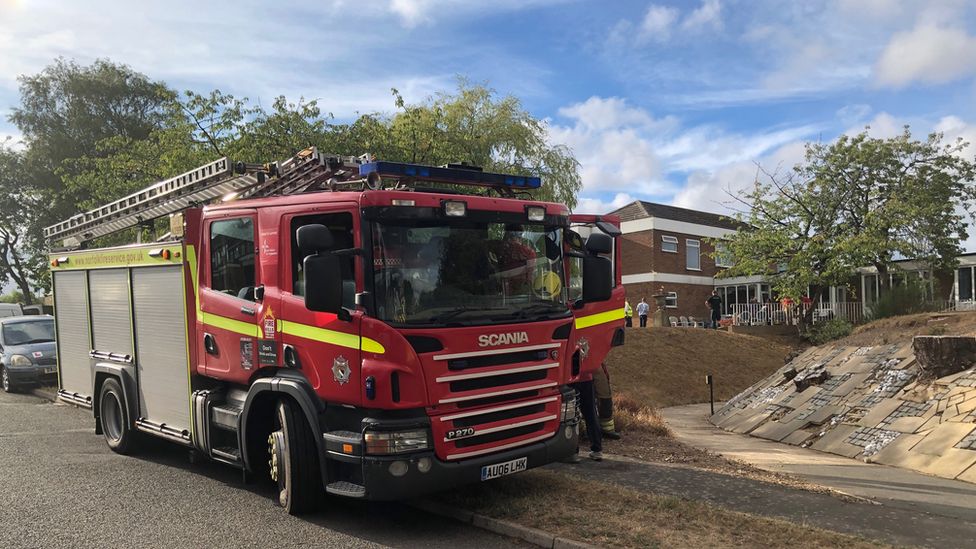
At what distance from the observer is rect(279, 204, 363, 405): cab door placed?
516 cm

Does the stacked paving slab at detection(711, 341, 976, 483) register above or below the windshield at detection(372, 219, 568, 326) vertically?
below

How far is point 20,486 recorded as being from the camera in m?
6.93

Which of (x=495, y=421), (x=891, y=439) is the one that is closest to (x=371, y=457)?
(x=495, y=421)

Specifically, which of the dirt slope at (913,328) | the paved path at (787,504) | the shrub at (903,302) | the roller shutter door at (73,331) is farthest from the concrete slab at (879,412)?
the roller shutter door at (73,331)

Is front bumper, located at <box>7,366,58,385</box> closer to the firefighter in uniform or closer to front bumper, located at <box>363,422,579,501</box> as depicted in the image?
the firefighter in uniform

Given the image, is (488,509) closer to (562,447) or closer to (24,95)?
(562,447)

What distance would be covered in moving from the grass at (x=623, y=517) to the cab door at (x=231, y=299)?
2216 mm

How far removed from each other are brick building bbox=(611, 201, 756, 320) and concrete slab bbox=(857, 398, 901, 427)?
23.3m

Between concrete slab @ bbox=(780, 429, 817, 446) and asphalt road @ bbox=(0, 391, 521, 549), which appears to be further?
concrete slab @ bbox=(780, 429, 817, 446)

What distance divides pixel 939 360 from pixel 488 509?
9827mm

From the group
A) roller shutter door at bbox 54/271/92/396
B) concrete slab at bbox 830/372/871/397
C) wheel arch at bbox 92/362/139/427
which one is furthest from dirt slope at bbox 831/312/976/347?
roller shutter door at bbox 54/271/92/396

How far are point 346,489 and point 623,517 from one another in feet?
7.07

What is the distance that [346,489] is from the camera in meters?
5.16

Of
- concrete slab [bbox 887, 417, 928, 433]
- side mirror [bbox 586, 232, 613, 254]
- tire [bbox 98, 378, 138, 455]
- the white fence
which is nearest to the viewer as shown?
side mirror [bbox 586, 232, 613, 254]
